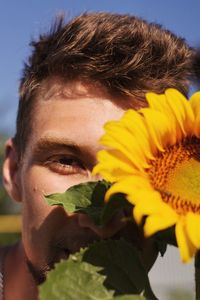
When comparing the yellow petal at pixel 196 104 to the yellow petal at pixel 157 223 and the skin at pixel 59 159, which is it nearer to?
the yellow petal at pixel 157 223

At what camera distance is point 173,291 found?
568 cm

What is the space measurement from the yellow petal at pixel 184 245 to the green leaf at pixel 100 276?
14cm

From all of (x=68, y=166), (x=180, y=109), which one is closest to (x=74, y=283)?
(x=180, y=109)

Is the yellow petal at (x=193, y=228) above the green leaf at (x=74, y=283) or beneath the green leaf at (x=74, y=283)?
above

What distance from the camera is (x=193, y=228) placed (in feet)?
2.07

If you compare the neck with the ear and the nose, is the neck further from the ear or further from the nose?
the nose

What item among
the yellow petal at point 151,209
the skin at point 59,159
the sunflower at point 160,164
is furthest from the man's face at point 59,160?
the yellow petal at point 151,209

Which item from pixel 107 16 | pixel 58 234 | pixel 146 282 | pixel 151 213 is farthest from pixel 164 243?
pixel 107 16

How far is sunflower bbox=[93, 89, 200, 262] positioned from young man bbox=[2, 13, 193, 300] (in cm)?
29

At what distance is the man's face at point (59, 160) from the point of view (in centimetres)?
122

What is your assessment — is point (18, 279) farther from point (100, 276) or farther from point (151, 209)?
point (151, 209)

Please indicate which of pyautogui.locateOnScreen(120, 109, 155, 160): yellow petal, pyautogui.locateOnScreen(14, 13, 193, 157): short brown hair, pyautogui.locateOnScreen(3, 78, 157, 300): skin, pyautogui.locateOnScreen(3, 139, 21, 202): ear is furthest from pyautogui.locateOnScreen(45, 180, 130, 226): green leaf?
pyautogui.locateOnScreen(3, 139, 21, 202): ear

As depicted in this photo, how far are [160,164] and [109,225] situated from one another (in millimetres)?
195

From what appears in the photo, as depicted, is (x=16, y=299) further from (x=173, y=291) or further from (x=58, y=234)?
(x=173, y=291)
